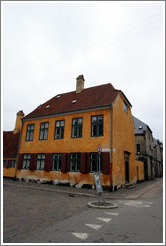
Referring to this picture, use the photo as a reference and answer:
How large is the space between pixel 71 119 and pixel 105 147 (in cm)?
474

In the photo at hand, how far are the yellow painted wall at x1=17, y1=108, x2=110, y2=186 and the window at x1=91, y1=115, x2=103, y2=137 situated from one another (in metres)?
0.29

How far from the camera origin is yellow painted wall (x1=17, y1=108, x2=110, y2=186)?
14.3 metres

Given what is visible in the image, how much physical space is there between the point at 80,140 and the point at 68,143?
4.52 feet

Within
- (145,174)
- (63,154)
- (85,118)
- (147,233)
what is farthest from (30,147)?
→ (145,174)

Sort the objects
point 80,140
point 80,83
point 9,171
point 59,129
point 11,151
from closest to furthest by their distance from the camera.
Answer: point 80,140
point 59,129
point 9,171
point 80,83
point 11,151

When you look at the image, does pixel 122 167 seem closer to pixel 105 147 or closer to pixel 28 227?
pixel 105 147

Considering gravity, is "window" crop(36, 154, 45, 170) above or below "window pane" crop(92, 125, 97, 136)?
below

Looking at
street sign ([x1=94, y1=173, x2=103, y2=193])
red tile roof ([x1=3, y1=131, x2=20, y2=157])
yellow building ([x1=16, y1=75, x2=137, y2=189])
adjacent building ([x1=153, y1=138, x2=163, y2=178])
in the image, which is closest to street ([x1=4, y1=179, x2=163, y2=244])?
street sign ([x1=94, y1=173, x2=103, y2=193])

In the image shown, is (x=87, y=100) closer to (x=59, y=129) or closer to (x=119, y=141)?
(x=59, y=129)

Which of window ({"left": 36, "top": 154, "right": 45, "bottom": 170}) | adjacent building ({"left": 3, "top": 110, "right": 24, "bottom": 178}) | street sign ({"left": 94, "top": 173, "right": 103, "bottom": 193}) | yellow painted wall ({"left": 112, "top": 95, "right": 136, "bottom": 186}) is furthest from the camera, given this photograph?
adjacent building ({"left": 3, "top": 110, "right": 24, "bottom": 178})

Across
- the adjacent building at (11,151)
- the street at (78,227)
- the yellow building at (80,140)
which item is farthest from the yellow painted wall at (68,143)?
the street at (78,227)

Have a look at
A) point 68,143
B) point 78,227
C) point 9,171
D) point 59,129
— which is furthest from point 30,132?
point 78,227

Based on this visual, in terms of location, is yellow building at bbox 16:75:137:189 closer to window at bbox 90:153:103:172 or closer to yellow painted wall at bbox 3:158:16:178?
window at bbox 90:153:103:172

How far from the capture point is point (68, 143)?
53.0ft
